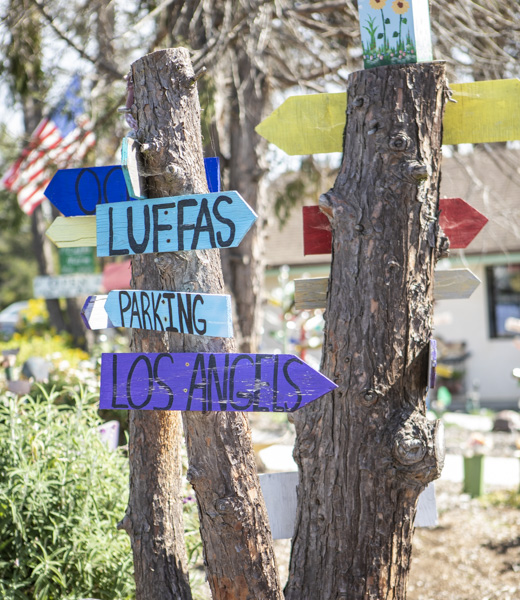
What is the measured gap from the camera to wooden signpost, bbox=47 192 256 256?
187 centimetres

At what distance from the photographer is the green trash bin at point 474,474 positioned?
18.5 feet

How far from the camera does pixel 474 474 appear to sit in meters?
5.64

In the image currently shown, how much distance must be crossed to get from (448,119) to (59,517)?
2480mm

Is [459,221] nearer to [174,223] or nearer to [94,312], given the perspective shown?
[174,223]

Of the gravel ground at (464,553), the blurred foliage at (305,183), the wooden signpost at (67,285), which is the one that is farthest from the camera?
the wooden signpost at (67,285)

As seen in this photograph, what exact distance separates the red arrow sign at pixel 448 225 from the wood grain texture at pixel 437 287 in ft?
0.37

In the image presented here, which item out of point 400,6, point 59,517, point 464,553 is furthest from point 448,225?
point 464,553

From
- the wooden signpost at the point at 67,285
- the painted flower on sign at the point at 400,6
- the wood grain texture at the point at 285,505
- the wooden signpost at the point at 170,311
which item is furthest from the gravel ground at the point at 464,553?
the wooden signpost at the point at 67,285

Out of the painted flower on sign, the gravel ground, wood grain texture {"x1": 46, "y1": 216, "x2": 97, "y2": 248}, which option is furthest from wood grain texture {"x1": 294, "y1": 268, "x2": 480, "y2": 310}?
the gravel ground

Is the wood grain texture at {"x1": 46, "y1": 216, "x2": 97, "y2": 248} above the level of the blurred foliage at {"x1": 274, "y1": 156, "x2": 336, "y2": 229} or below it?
below

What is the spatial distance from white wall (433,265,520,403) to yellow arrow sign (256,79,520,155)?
979 cm

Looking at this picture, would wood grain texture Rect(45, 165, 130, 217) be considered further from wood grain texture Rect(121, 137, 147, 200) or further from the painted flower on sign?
the painted flower on sign

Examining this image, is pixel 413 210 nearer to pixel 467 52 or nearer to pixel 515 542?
pixel 467 52

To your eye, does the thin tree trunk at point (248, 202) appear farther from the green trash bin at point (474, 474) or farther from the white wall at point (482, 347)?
the white wall at point (482, 347)
